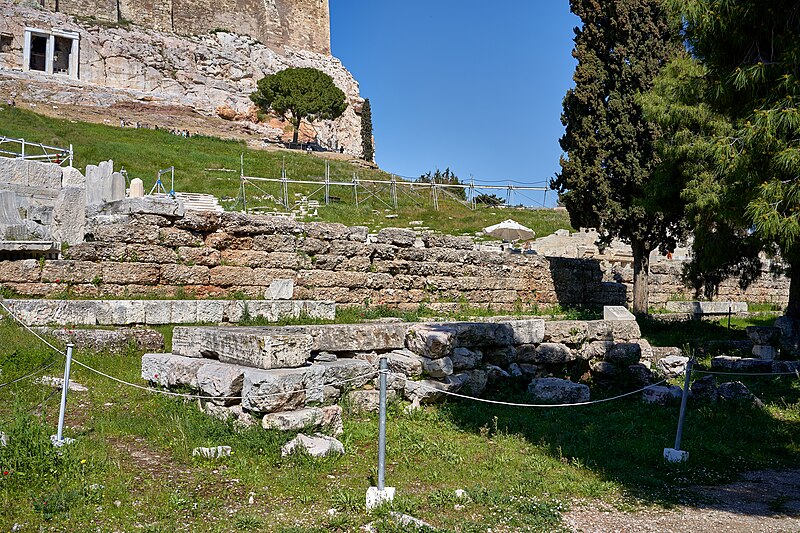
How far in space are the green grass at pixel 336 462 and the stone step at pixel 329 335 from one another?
80cm

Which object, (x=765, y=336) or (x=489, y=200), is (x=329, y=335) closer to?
(x=765, y=336)

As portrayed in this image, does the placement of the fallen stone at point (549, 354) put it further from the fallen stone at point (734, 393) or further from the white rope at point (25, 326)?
the white rope at point (25, 326)

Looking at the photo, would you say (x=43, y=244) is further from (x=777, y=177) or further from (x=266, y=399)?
(x=777, y=177)

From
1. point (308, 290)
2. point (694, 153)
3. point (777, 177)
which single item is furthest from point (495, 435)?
point (694, 153)

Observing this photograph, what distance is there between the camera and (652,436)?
7.71 m

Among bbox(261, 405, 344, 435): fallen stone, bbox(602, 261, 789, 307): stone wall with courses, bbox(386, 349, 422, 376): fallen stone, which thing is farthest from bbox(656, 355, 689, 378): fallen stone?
bbox(602, 261, 789, 307): stone wall with courses

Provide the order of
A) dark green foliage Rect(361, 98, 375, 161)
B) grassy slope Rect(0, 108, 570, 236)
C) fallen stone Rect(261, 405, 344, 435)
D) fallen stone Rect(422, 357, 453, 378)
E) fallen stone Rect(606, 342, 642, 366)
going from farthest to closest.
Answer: dark green foliage Rect(361, 98, 375, 161)
grassy slope Rect(0, 108, 570, 236)
fallen stone Rect(606, 342, 642, 366)
fallen stone Rect(422, 357, 453, 378)
fallen stone Rect(261, 405, 344, 435)

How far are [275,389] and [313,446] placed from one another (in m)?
0.72

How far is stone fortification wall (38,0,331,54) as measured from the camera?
61969 millimetres

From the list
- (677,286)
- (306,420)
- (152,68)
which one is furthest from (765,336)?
(152,68)

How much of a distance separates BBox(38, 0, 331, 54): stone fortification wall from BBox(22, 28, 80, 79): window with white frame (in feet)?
15.9

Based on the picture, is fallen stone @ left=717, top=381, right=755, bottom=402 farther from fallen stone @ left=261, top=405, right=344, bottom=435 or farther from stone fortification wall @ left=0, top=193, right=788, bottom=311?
stone fortification wall @ left=0, top=193, right=788, bottom=311

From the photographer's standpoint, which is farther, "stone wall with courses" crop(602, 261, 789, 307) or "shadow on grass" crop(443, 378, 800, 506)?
"stone wall with courses" crop(602, 261, 789, 307)

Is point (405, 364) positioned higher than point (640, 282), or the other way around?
point (640, 282)
